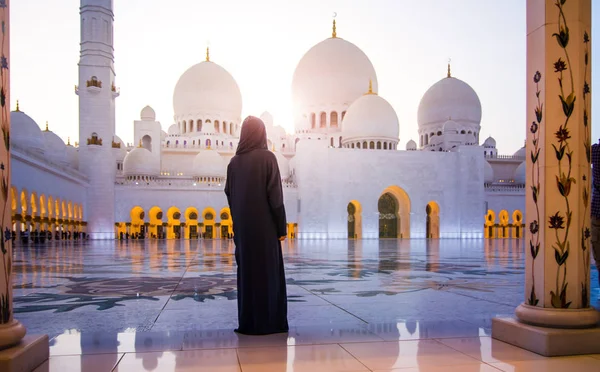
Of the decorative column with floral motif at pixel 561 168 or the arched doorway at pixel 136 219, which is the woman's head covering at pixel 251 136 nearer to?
the decorative column with floral motif at pixel 561 168

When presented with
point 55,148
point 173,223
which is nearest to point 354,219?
point 173,223

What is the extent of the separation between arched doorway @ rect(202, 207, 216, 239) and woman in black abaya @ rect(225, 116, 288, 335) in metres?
25.1

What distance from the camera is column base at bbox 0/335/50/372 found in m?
2.22

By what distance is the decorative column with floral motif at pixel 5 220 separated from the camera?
2.41 meters

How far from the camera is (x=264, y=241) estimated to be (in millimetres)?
3193

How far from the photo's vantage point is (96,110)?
25609 mm

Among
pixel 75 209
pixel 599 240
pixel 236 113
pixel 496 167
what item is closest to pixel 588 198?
pixel 599 240

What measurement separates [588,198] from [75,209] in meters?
24.8

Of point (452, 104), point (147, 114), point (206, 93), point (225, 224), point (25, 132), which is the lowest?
point (225, 224)

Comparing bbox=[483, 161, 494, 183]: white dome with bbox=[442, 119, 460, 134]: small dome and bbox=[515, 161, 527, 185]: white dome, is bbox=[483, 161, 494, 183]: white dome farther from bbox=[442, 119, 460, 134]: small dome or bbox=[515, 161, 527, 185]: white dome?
bbox=[442, 119, 460, 134]: small dome

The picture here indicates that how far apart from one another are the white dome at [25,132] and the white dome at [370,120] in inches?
643

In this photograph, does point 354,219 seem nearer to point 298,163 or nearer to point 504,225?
point 298,163

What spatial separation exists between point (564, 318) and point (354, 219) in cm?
2764

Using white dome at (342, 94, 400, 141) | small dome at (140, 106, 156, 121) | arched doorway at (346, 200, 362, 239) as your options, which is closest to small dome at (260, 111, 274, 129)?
white dome at (342, 94, 400, 141)
